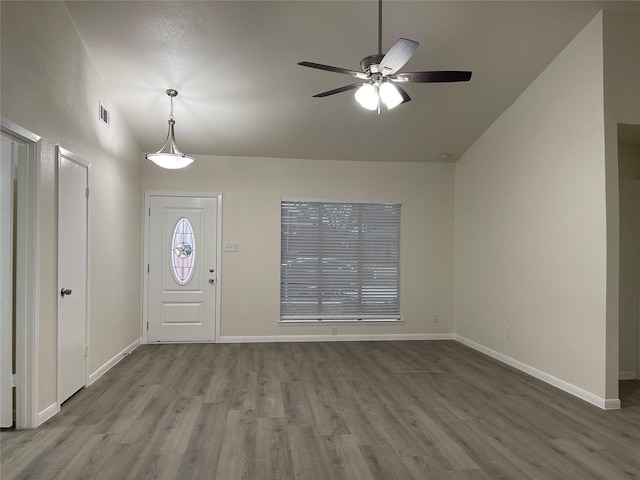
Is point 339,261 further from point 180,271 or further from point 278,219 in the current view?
point 180,271

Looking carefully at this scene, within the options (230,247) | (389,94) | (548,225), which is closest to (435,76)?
(389,94)

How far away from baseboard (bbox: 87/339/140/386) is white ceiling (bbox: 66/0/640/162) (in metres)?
2.76

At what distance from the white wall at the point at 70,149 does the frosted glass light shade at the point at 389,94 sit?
2460mm

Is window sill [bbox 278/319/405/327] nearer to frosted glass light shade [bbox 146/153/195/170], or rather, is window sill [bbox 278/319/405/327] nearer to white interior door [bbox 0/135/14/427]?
frosted glass light shade [bbox 146/153/195/170]

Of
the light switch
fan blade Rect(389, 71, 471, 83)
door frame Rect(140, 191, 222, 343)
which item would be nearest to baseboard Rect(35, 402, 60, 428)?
door frame Rect(140, 191, 222, 343)

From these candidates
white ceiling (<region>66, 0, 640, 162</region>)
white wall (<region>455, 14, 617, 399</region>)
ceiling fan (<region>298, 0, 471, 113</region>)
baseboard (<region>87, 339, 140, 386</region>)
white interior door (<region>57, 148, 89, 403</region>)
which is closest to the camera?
ceiling fan (<region>298, 0, 471, 113</region>)

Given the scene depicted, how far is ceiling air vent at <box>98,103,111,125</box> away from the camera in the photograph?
173 inches

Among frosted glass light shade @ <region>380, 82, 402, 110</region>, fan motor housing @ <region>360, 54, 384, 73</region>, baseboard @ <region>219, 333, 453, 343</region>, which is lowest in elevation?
baseboard @ <region>219, 333, 453, 343</region>

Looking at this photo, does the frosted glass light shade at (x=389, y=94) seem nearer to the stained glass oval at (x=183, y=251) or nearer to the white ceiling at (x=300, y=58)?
the white ceiling at (x=300, y=58)

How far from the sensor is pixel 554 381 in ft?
13.8

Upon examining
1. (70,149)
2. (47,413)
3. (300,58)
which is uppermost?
(300,58)

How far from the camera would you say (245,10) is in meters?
3.61

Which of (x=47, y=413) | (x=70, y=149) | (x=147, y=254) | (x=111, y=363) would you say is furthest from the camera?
(x=147, y=254)

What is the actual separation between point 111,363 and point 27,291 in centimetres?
195
